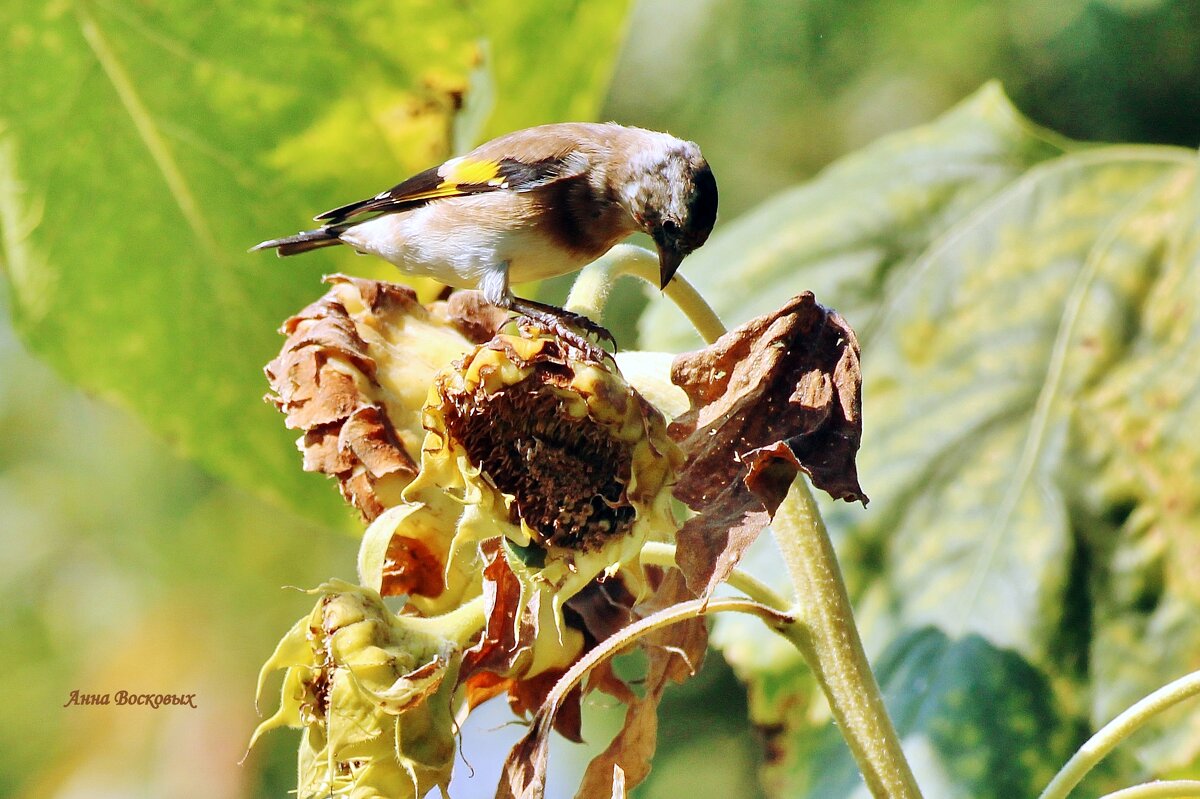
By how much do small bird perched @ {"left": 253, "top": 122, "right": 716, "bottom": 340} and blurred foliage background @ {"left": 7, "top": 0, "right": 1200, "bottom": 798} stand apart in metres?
0.11

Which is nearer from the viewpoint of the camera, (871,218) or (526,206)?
(526,206)

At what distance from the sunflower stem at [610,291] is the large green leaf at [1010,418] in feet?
3.85

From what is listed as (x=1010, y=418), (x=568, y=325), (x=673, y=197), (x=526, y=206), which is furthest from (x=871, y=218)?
(x=568, y=325)

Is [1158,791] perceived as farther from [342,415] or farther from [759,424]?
[342,415]

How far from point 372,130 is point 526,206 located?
447 mm

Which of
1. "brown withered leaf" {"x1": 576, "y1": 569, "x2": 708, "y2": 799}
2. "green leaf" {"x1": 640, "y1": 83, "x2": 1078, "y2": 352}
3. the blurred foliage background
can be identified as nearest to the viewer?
"brown withered leaf" {"x1": 576, "y1": 569, "x2": 708, "y2": 799}

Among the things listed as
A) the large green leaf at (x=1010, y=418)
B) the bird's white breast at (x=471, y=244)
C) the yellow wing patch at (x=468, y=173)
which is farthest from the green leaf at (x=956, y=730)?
the yellow wing patch at (x=468, y=173)

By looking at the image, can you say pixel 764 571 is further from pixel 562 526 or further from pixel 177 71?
pixel 177 71

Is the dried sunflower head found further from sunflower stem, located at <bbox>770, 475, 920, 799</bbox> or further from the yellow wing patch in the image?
the yellow wing patch

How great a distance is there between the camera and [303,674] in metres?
1.75

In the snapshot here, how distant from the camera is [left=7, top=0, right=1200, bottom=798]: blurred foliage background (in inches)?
114

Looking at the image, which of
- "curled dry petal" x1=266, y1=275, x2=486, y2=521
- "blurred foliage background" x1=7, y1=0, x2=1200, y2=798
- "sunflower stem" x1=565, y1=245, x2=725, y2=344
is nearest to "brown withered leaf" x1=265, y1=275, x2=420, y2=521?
"curled dry petal" x1=266, y1=275, x2=486, y2=521

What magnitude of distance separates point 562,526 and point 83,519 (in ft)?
16.0

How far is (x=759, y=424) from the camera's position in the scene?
5.46 ft
